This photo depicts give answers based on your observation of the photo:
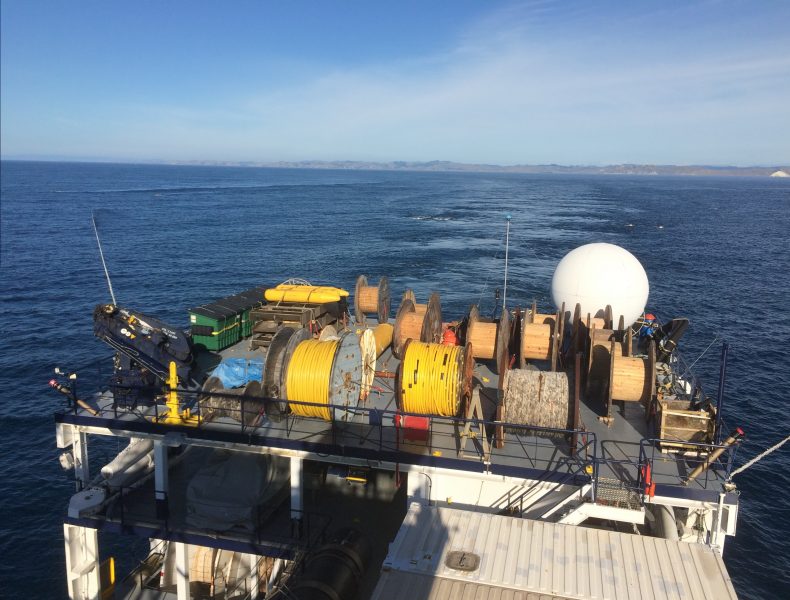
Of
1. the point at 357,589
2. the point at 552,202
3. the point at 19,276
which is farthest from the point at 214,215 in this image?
the point at 357,589

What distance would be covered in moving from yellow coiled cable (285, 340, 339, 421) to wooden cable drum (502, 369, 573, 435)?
16.0 feet

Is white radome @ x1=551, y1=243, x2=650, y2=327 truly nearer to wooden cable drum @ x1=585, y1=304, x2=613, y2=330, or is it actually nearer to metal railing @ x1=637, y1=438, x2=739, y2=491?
wooden cable drum @ x1=585, y1=304, x2=613, y2=330

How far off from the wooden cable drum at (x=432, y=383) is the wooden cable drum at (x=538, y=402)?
1.30 meters

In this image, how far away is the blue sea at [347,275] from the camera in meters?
28.3

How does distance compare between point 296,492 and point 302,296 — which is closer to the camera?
point 296,492

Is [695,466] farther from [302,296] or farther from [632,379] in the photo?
[302,296]

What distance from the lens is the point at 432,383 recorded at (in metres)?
16.6

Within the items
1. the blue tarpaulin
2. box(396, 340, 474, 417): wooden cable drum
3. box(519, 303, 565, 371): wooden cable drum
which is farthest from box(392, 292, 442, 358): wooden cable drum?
the blue tarpaulin

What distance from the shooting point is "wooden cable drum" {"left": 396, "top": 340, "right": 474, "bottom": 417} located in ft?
54.5

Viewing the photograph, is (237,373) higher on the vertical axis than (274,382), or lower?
lower

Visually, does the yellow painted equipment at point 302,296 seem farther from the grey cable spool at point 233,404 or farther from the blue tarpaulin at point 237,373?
the grey cable spool at point 233,404

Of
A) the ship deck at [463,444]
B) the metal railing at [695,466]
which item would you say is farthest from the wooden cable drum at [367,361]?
the metal railing at [695,466]

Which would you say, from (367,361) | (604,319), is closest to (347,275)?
(604,319)

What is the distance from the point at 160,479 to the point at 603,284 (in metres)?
18.1
